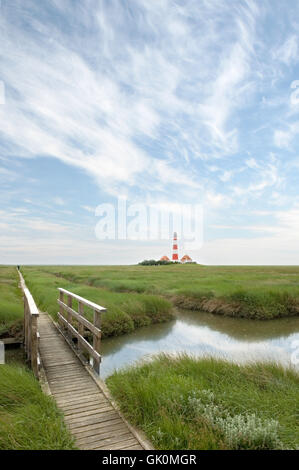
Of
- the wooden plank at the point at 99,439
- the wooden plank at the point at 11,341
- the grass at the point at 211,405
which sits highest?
the grass at the point at 211,405

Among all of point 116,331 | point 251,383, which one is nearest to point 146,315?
point 116,331

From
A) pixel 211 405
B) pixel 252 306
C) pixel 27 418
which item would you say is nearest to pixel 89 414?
pixel 27 418

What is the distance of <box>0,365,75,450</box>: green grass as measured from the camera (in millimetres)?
3660

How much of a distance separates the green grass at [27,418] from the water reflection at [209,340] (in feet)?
10.5

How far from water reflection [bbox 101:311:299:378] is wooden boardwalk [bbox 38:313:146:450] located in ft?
4.28

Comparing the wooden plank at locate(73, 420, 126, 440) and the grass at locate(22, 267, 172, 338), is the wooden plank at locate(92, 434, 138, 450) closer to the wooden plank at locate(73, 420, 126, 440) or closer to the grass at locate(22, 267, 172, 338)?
the wooden plank at locate(73, 420, 126, 440)

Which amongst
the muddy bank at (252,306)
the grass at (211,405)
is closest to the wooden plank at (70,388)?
the grass at (211,405)

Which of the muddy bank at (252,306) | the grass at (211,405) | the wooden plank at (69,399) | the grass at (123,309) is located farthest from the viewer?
the muddy bank at (252,306)

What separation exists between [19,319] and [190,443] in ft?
29.9

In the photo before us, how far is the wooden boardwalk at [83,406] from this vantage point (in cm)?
404

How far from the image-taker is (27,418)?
13.3 feet

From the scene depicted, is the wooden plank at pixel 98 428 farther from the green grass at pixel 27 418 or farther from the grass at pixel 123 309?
the grass at pixel 123 309

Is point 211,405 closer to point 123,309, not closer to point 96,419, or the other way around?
point 96,419
